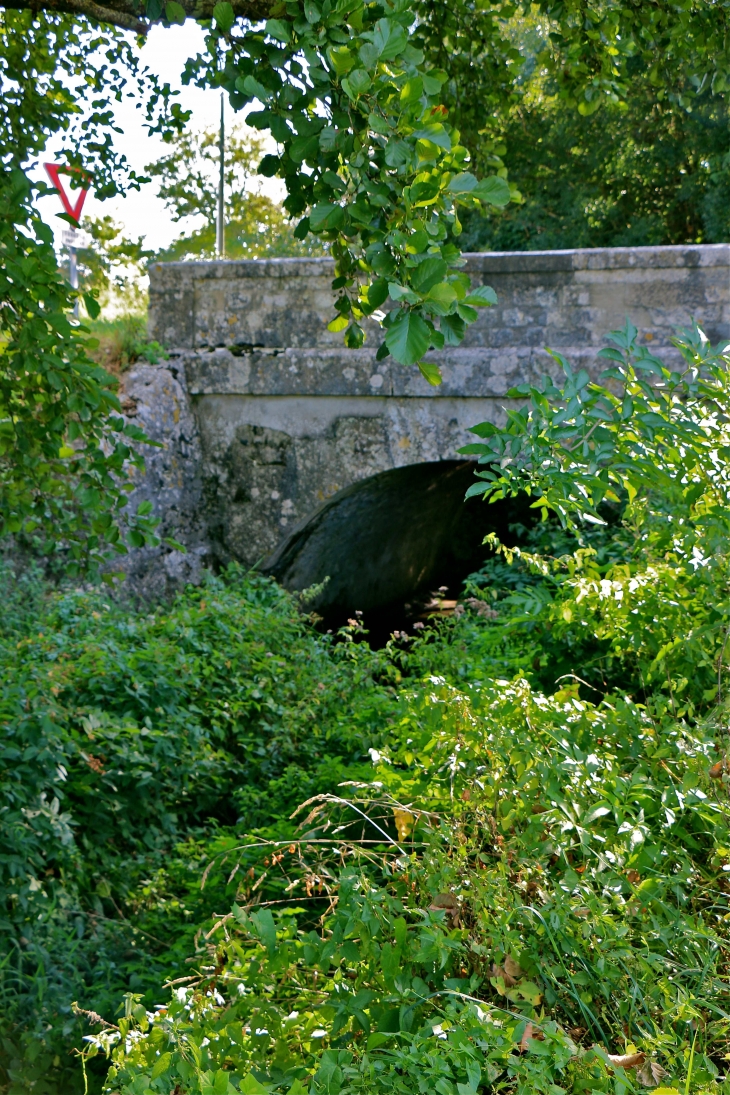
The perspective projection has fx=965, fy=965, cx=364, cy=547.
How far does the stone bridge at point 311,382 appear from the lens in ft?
19.6

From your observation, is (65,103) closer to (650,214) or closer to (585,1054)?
(585,1054)

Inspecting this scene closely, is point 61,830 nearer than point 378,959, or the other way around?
point 378,959

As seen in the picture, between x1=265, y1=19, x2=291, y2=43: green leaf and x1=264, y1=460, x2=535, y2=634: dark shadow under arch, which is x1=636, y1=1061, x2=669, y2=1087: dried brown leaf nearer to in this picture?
x1=265, y1=19, x2=291, y2=43: green leaf

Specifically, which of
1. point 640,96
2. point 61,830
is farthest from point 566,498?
point 640,96

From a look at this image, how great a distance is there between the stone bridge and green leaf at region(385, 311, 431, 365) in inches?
179

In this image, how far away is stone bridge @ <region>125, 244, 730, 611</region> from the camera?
236 inches

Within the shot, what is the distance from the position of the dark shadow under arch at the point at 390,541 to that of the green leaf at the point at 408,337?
445 cm

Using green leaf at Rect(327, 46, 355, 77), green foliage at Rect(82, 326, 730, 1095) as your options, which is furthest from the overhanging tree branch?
green foliage at Rect(82, 326, 730, 1095)

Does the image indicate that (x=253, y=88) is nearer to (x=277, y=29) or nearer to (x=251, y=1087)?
(x=277, y=29)

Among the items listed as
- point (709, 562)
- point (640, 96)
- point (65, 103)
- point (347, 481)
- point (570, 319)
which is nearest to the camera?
point (709, 562)

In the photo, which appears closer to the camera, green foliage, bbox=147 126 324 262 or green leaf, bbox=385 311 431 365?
green leaf, bbox=385 311 431 365

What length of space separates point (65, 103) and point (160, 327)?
3.65 meters

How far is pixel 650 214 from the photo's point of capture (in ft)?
43.3

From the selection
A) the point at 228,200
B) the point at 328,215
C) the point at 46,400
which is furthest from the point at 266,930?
the point at 228,200
